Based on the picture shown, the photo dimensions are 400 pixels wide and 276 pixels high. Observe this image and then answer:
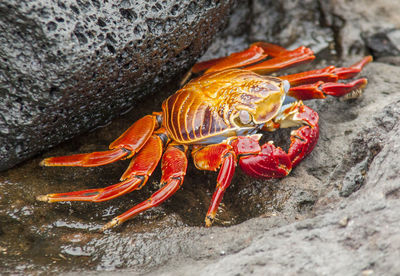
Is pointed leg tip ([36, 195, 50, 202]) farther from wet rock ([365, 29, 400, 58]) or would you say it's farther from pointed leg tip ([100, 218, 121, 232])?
wet rock ([365, 29, 400, 58])

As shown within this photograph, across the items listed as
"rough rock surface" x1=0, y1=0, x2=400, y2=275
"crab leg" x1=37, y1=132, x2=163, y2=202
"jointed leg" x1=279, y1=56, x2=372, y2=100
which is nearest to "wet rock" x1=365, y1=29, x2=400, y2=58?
"rough rock surface" x1=0, y1=0, x2=400, y2=275

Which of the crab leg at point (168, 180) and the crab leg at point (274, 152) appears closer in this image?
the crab leg at point (168, 180)

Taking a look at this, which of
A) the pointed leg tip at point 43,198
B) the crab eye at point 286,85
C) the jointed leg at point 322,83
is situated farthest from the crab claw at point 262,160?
the pointed leg tip at point 43,198

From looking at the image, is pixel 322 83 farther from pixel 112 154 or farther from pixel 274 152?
pixel 112 154

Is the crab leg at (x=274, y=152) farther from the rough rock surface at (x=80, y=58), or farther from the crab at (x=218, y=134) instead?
the rough rock surface at (x=80, y=58)

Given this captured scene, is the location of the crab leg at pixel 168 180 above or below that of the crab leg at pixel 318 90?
below

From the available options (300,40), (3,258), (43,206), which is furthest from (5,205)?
(300,40)

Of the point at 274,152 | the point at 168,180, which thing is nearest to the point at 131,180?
the point at 168,180
